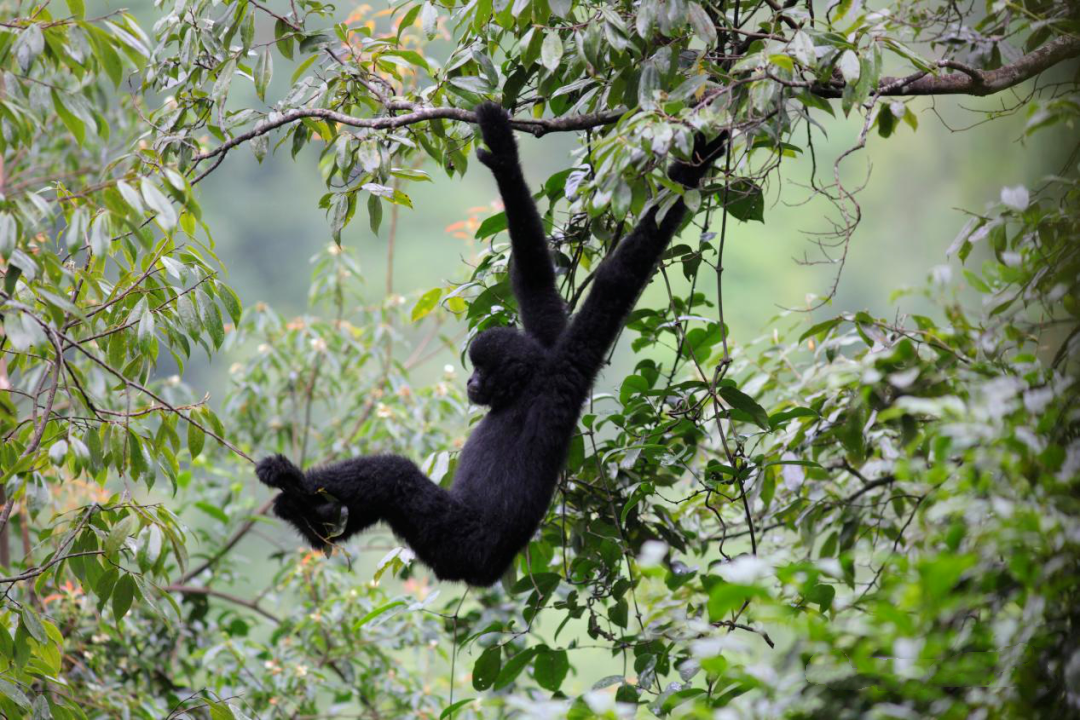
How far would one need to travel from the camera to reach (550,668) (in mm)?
3625

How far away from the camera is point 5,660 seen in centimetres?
319

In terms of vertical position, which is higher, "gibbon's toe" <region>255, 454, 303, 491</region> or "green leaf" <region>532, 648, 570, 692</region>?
"gibbon's toe" <region>255, 454, 303, 491</region>

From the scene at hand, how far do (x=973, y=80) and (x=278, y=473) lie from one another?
2735 millimetres

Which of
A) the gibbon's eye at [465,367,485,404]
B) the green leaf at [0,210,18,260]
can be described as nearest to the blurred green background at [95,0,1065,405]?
the gibbon's eye at [465,367,485,404]

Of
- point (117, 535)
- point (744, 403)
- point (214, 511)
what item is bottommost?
point (117, 535)

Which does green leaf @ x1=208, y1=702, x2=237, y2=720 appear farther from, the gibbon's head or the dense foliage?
the gibbon's head

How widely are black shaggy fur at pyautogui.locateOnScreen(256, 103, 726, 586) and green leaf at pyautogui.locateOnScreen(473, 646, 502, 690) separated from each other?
0.92 feet

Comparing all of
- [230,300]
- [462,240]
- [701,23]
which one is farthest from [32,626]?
[462,240]

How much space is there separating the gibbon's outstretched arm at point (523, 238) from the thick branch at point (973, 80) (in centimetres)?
115

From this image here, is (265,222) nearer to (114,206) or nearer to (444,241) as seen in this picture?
(444,241)

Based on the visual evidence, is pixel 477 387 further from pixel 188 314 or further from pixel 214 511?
pixel 214 511

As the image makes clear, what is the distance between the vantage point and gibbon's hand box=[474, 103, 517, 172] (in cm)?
342

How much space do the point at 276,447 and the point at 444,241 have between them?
23.6 feet

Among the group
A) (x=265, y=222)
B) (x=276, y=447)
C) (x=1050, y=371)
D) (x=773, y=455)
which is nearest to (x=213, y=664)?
(x=276, y=447)
